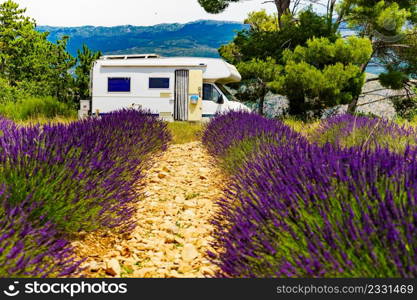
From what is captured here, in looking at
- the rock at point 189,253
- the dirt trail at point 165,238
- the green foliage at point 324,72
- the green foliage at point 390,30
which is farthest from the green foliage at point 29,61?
the rock at point 189,253

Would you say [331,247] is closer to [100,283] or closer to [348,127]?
[100,283]

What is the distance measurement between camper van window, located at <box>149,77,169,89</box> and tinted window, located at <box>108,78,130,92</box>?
2.49ft

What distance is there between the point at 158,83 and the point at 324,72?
573 centimetres

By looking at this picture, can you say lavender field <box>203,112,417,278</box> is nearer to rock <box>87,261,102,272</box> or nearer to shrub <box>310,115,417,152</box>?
rock <box>87,261,102,272</box>

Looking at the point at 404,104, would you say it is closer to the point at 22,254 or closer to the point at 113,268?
the point at 113,268

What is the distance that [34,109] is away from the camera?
14.1 meters

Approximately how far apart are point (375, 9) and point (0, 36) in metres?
22.8

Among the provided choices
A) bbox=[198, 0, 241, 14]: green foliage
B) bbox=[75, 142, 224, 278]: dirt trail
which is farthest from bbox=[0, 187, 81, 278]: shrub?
bbox=[198, 0, 241, 14]: green foliage

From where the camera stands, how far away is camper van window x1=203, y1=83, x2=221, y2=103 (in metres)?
13.7

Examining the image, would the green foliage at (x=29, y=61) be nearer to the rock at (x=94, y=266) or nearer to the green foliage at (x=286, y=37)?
the green foliage at (x=286, y=37)

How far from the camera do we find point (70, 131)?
469cm

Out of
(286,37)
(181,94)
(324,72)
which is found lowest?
(181,94)

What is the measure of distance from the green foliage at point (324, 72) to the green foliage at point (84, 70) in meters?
8.41

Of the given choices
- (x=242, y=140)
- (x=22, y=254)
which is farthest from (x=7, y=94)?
(x=22, y=254)
